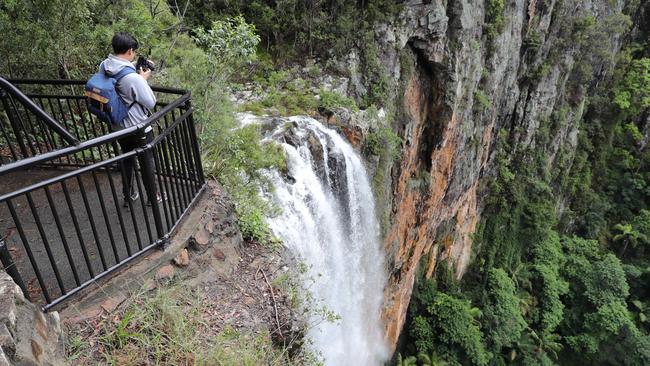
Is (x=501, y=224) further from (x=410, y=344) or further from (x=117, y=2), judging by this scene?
(x=117, y=2)

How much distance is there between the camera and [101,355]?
2.44 meters

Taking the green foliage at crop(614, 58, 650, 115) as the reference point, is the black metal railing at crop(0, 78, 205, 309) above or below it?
above

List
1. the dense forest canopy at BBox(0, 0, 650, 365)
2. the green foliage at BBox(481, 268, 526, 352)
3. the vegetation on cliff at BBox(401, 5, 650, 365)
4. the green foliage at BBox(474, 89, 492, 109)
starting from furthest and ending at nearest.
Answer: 1. the green foliage at BBox(481, 268, 526, 352)
2. the vegetation on cliff at BBox(401, 5, 650, 365)
3. the green foliage at BBox(474, 89, 492, 109)
4. the dense forest canopy at BBox(0, 0, 650, 365)

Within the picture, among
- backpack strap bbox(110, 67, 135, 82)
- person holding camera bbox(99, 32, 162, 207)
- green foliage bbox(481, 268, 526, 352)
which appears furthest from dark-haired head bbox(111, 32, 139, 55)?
green foliage bbox(481, 268, 526, 352)

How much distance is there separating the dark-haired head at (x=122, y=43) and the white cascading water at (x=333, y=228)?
286 cm

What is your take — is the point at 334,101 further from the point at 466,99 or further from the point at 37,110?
the point at 37,110

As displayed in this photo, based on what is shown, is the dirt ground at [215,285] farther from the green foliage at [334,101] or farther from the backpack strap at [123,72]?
the green foliage at [334,101]

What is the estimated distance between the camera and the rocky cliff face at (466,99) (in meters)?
11.6

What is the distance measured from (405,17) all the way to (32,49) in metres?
9.26

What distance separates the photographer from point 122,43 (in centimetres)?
311

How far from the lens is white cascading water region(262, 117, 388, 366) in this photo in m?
6.31

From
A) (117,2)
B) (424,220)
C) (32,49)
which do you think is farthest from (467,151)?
(32,49)

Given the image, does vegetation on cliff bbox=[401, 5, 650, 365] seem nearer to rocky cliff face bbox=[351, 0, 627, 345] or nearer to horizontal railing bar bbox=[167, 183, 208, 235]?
rocky cliff face bbox=[351, 0, 627, 345]

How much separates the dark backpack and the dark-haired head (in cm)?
15
